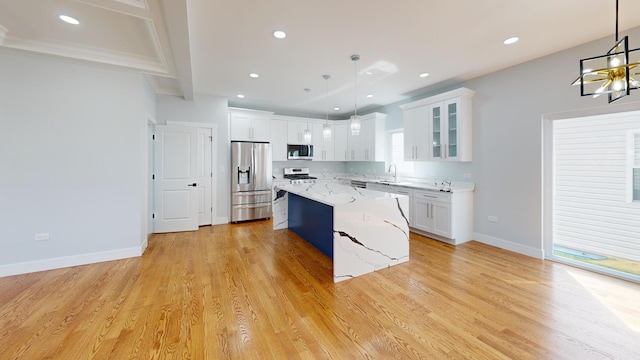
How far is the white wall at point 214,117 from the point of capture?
5121 millimetres

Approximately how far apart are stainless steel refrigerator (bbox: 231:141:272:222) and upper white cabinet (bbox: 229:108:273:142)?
342mm

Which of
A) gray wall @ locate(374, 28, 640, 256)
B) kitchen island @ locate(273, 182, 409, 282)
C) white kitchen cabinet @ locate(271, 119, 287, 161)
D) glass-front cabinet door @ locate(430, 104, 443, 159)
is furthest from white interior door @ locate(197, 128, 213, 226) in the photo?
gray wall @ locate(374, 28, 640, 256)

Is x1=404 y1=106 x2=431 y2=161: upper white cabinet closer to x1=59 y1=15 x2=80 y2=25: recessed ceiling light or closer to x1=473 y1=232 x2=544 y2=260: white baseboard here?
x1=473 y1=232 x2=544 y2=260: white baseboard

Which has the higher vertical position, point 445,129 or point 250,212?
point 445,129

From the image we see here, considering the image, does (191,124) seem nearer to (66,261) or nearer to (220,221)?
(220,221)

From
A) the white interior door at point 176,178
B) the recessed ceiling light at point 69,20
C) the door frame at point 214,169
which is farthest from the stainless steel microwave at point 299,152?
the recessed ceiling light at point 69,20

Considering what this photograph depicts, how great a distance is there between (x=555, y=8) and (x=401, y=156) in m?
3.73

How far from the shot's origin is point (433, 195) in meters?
4.40

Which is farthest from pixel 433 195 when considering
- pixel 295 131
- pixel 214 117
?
pixel 214 117

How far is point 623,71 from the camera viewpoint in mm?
1686

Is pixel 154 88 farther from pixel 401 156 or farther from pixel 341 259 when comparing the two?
pixel 401 156

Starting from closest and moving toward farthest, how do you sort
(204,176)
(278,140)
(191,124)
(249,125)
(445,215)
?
(445,215)
(191,124)
(204,176)
(249,125)
(278,140)

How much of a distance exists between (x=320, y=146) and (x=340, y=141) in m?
0.59

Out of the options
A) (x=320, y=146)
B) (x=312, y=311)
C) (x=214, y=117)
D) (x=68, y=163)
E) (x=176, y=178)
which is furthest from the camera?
(x=320, y=146)
